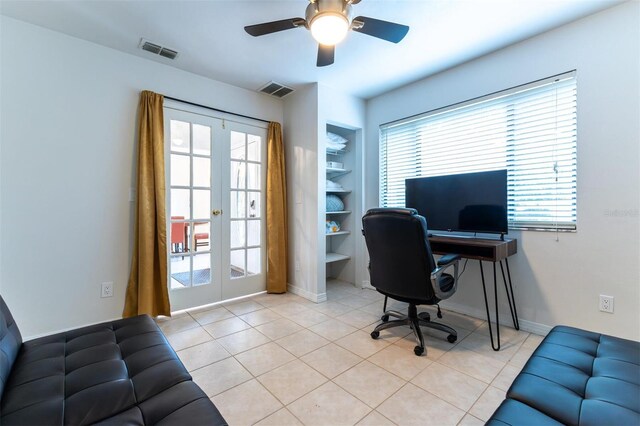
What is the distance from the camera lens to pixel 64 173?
7.53 feet

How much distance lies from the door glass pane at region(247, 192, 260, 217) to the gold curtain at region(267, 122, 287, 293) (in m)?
0.14

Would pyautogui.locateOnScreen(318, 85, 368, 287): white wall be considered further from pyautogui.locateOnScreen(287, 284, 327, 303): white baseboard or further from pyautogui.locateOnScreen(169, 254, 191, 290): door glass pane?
pyautogui.locateOnScreen(169, 254, 191, 290): door glass pane

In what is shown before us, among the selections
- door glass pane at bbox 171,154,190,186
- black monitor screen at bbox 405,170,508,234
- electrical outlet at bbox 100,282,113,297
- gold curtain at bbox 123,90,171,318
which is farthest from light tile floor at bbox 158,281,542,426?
door glass pane at bbox 171,154,190,186

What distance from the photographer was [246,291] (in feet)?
11.0

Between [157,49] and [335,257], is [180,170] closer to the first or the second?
[157,49]

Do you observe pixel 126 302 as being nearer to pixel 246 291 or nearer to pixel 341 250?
pixel 246 291

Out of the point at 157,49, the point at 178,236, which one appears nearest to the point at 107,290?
the point at 178,236

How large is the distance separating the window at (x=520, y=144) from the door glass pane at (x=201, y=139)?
232 cm

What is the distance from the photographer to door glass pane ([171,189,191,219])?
2832mm

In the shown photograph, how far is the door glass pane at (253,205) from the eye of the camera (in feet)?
11.1

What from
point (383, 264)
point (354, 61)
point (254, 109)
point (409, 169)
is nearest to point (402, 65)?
→ point (354, 61)

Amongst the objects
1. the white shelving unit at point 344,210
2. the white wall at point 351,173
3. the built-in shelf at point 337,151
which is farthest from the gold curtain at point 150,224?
the built-in shelf at point 337,151

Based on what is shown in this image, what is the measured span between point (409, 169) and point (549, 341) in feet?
7.28

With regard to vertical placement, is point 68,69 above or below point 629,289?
above
